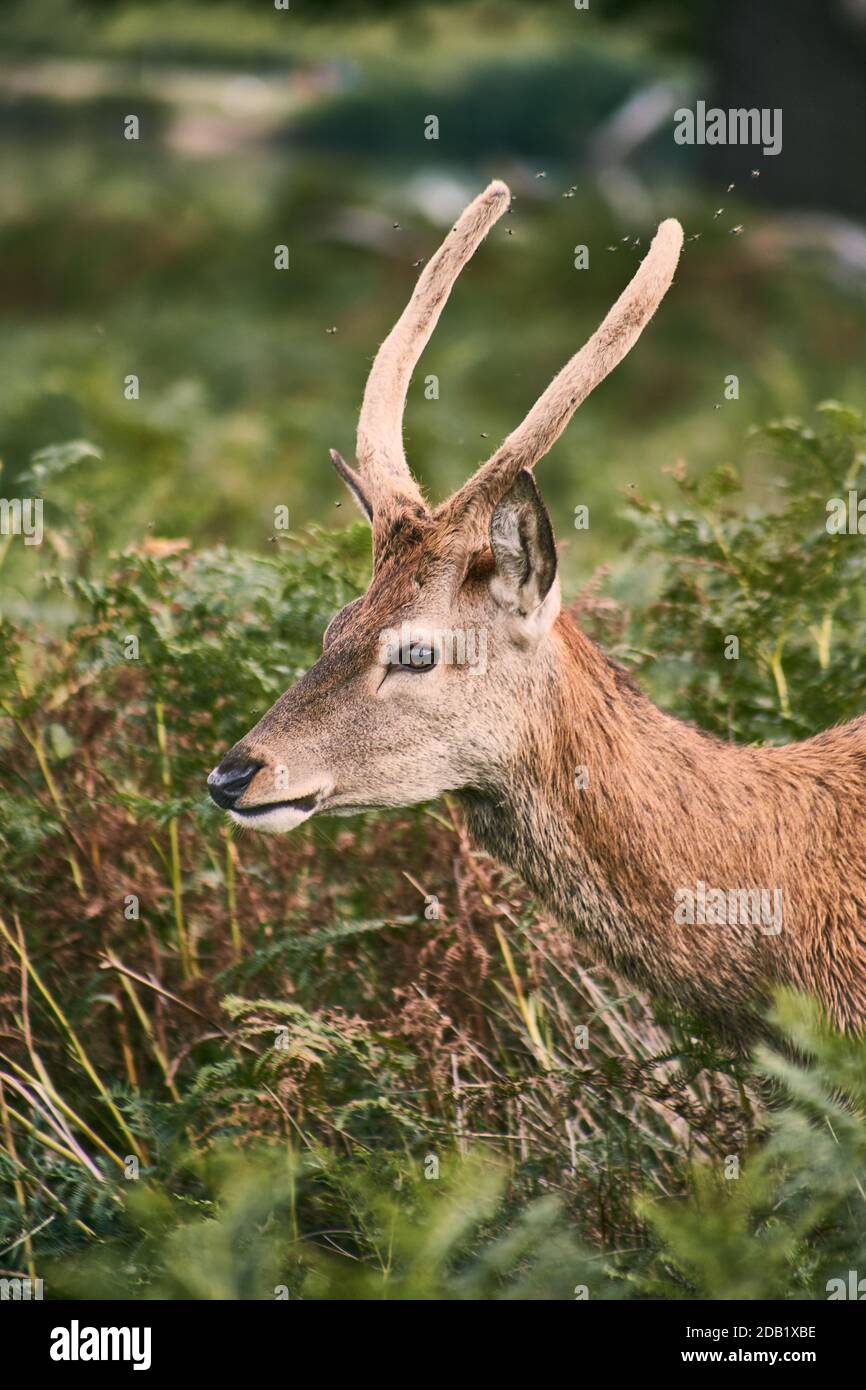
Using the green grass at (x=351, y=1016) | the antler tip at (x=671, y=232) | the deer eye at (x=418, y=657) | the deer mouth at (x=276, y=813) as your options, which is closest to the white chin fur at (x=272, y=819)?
the deer mouth at (x=276, y=813)

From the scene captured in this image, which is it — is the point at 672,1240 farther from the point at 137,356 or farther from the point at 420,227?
the point at 420,227

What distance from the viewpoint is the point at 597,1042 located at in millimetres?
4777

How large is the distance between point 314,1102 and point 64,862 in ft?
3.47

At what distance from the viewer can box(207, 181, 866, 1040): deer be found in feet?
13.1

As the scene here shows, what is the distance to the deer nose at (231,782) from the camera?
391 cm

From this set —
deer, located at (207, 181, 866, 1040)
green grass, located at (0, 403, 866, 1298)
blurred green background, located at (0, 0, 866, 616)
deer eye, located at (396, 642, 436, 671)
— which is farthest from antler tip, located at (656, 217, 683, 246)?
blurred green background, located at (0, 0, 866, 616)

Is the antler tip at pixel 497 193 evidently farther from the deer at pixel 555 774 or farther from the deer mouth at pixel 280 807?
the deer mouth at pixel 280 807

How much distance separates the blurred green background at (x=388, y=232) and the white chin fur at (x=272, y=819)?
3713mm

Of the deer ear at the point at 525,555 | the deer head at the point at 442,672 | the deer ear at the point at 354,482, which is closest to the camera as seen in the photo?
the deer ear at the point at 525,555

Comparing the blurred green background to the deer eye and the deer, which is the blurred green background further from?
the deer eye

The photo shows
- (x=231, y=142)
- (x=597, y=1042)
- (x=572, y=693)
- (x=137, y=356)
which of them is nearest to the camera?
(x=572, y=693)

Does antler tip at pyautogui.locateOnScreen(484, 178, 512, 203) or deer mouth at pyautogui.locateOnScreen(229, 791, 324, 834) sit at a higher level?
antler tip at pyautogui.locateOnScreen(484, 178, 512, 203)

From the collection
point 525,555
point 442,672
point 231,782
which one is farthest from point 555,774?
point 231,782

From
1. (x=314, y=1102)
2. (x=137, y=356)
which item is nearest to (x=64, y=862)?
(x=314, y=1102)
